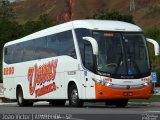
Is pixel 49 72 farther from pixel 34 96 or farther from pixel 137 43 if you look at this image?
pixel 137 43

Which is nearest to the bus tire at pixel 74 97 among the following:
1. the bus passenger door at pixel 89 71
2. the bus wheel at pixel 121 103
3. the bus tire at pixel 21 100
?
the bus passenger door at pixel 89 71

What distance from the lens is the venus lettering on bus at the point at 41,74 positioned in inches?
1144

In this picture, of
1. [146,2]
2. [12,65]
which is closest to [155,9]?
[146,2]

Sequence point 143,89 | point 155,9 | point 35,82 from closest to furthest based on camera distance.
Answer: point 143,89 < point 35,82 < point 155,9

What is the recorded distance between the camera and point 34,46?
3156cm

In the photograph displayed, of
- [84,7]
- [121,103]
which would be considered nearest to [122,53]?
[121,103]

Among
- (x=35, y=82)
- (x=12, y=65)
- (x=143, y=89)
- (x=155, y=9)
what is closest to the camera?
(x=143, y=89)

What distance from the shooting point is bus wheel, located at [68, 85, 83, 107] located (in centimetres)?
2652

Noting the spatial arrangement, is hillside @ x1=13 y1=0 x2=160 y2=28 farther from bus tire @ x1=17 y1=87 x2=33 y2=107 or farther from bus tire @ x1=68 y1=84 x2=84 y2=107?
bus tire @ x1=68 y1=84 x2=84 y2=107

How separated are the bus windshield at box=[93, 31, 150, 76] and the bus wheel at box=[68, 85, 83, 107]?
199 centimetres

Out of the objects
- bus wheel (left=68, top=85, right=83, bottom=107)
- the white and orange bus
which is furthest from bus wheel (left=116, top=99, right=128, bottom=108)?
bus wheel (left=68, top=85, right=83, bottom=107)

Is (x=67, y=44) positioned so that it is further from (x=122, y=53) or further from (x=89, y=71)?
(x=122, y=53)

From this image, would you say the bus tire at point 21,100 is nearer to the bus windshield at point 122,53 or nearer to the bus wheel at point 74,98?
the bus wheel at point 74,98

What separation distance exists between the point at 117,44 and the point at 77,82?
2437mm
